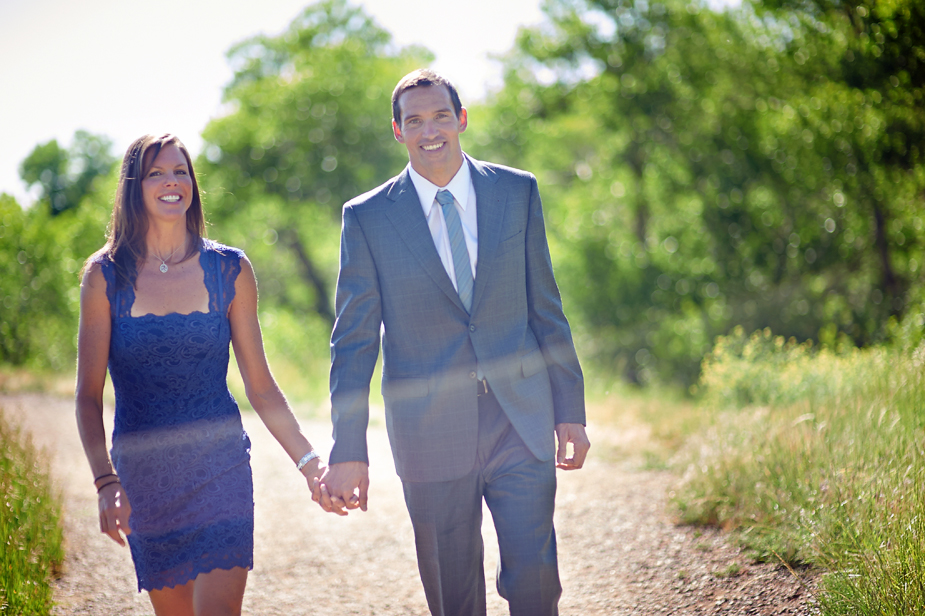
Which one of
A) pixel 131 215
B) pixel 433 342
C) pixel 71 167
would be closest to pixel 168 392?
pixel 131 215

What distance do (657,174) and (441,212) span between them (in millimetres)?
15660

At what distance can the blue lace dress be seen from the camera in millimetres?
2799

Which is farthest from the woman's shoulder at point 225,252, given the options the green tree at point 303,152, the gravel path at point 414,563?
the green tree at point 303,152

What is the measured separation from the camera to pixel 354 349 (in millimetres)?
2877

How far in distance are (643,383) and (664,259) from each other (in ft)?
9.33

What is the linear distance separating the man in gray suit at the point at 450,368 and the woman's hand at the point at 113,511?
674 millimetres

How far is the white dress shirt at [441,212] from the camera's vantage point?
299 centimetres

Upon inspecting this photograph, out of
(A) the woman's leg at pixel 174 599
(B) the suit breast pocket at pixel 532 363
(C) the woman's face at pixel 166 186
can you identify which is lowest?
(A) the woman's leg at pixel 174 599

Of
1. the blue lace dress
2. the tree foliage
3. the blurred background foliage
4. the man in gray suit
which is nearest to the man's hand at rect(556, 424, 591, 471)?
the man in gray suit

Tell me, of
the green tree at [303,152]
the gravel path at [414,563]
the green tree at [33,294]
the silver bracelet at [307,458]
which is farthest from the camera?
the green tree at [303,152]

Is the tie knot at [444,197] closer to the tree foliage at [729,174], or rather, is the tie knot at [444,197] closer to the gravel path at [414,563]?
the gravel path at [414,563]

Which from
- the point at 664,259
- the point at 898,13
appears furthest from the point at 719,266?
the point at 898,13

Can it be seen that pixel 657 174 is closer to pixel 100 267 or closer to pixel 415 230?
pixel 415 230

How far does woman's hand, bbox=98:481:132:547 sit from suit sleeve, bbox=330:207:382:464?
28.5 inches
